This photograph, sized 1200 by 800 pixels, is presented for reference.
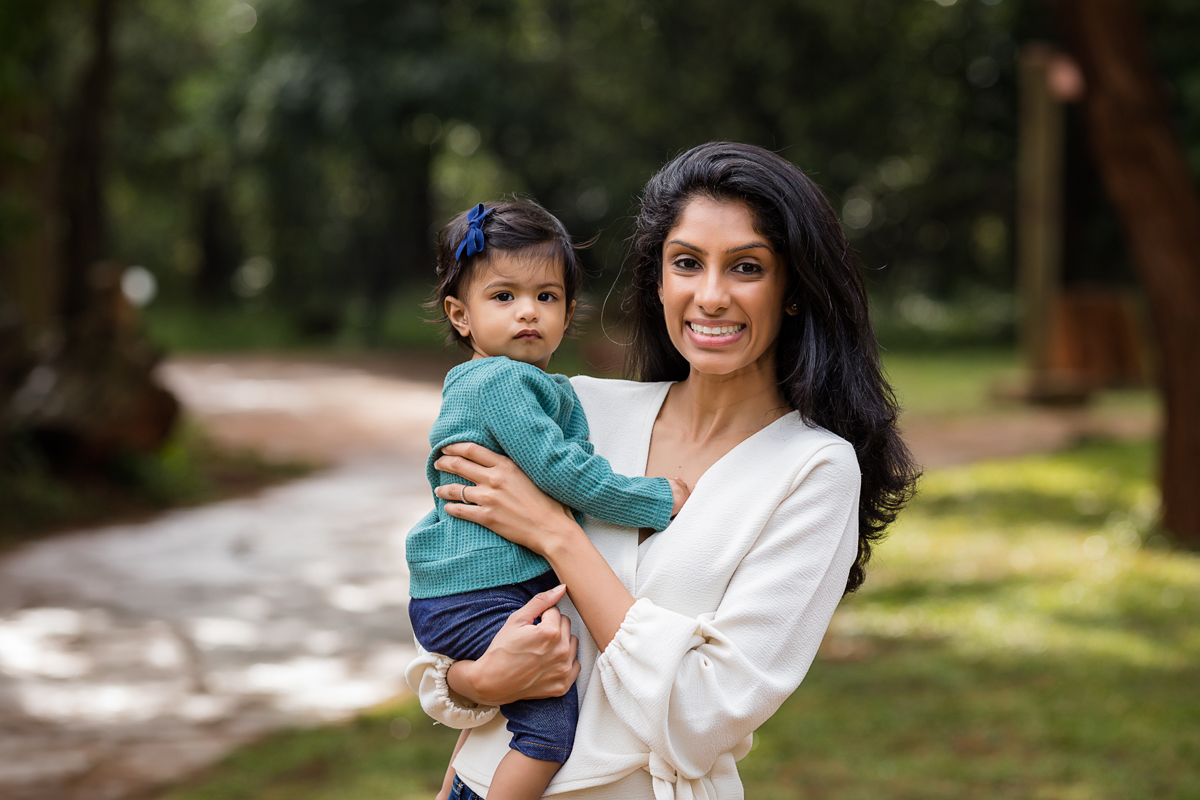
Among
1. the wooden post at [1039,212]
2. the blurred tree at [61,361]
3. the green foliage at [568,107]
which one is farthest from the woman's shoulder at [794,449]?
the green foliage at [568,107]

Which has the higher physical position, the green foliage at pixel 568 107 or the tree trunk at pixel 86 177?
the green foliage at pixel 568 107

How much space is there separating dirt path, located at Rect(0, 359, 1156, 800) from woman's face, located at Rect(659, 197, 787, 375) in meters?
3.42

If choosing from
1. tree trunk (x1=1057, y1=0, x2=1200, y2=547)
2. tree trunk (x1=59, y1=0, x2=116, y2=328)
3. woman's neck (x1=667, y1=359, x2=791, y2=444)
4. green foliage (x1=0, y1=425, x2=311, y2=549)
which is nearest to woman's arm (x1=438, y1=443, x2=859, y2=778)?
woman's neck (x1=667, y1=359, x2=791, y2=444)

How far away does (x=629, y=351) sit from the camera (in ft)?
7.31

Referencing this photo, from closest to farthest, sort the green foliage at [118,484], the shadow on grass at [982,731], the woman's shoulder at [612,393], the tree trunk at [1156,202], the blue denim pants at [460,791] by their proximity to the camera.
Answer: the blue denim pants at [460,791], the woman's shoulder at [612,393], the shadow on grass at [982,731], the tree trunk at [1156,202], the green foliage at [118,484]

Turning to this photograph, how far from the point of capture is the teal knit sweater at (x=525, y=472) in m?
1.79

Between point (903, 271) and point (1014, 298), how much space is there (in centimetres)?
361

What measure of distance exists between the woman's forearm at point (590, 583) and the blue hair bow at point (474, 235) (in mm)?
474

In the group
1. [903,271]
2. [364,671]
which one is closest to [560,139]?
[903,271]

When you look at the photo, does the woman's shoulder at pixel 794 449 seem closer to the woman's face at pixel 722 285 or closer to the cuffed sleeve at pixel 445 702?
the woman's face at pixel 722 285

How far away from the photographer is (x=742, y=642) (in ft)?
5.48

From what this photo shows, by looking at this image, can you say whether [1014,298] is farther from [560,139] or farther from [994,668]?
[994,668]

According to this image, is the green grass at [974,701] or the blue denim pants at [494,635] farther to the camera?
the green grass at [974,701]

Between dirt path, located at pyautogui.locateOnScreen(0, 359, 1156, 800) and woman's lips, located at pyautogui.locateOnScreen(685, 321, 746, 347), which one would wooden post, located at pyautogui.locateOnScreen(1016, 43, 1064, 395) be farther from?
woman's lips, located at pyautogui.locateOnScreen(685, 321, 746, 347)
